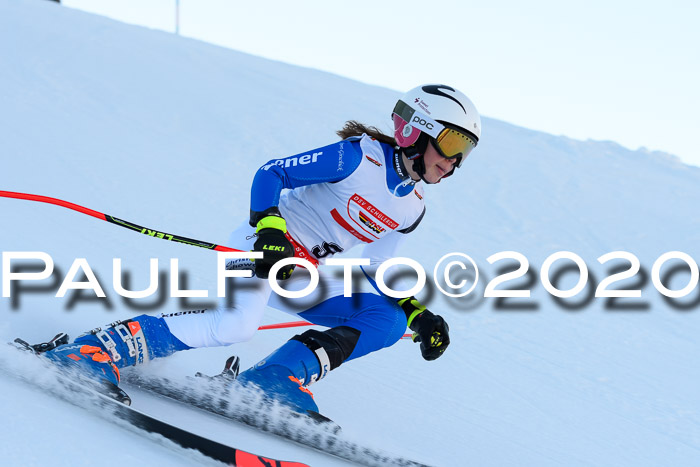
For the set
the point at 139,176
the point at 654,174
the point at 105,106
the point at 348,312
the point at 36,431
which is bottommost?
the point at 36,431

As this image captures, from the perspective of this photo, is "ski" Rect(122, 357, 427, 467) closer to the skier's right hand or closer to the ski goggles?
the skier's right hand

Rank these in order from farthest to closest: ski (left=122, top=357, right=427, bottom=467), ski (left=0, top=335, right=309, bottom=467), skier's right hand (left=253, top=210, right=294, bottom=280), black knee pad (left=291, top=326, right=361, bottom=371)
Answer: black knee pad (left=291, top=326, right=361, bottom=371)
skier's right hand (left=253, top=210, right=294, bottom=280)
ski (left=122, top=357, right=427, bottom=467)
ski (left=0, top=335, right=309, bottom=467)

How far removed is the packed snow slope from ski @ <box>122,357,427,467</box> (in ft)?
0.27

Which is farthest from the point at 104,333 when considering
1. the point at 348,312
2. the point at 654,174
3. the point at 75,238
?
the point at 654,174

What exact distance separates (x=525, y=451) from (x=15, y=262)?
2781 mm

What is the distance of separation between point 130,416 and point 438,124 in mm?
1572

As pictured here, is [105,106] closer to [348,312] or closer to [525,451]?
[348,312]

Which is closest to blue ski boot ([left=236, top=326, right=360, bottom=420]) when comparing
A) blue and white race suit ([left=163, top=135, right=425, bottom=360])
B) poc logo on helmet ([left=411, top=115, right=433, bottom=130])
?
blue and white race suit ([left=163, top=135, right=425, bottom=360])

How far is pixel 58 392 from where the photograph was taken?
2174 mm

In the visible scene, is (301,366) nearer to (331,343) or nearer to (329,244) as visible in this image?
(331,343)

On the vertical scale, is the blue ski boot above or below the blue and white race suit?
below

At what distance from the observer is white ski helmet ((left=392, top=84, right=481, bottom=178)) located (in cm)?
280

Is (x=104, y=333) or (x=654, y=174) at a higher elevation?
(x=654, y=174)

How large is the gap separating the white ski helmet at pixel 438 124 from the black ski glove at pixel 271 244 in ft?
2.08
